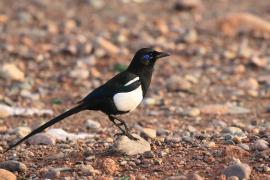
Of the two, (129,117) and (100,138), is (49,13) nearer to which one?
(129,117)

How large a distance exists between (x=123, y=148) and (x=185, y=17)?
33.7 ft

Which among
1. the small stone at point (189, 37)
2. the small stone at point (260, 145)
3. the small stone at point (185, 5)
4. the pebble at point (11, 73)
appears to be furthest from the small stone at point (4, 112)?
the small stone at point (185, 5)

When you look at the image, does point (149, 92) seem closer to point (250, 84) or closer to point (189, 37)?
point (250, 84)

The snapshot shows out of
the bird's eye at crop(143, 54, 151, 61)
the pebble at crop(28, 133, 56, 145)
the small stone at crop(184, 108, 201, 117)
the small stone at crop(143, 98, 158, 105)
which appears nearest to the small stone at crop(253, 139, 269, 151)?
the bird's eye at crop(143, 54, 151, 61)

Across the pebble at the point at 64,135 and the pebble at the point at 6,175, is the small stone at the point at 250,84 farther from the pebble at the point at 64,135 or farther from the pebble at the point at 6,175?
the pebble at the point at 6,175

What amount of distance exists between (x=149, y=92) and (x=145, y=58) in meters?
4.01

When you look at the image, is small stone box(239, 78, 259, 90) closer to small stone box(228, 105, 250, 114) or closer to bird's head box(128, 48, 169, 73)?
small stone box(228, 105, 250, 114)

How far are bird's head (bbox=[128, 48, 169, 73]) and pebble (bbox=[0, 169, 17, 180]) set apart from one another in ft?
6.21

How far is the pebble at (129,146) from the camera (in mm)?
6824

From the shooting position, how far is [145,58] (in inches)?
297

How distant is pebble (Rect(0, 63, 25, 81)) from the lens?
11966mm

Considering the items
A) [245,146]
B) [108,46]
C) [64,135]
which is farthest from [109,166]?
[108,46]

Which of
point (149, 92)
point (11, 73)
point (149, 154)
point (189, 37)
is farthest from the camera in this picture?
point (189, 37)

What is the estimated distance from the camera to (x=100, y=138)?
27.5 feet
